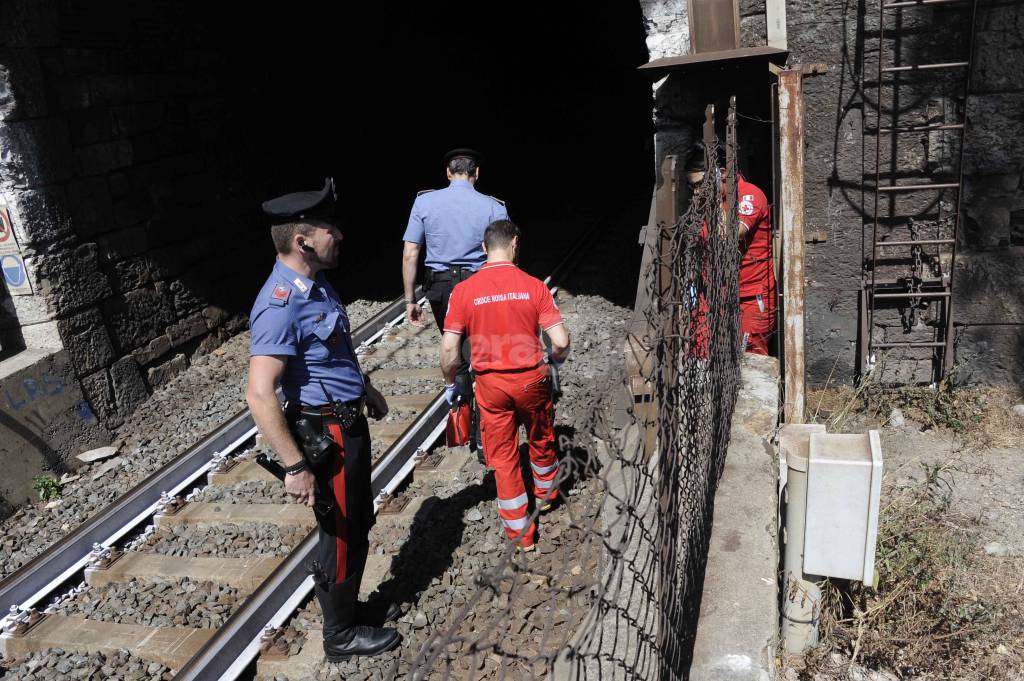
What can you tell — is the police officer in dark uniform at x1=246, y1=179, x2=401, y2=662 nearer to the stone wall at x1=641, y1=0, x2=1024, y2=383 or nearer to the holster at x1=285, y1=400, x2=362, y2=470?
the holster at x1=285, y1=400, x2=362, y2=470

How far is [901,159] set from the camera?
6.62 metres

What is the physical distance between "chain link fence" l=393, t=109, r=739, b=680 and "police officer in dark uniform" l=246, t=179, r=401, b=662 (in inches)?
22.2

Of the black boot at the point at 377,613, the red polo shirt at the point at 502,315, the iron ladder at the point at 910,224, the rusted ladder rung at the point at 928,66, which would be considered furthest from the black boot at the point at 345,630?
the rusted ladder rung at the point at 928,66

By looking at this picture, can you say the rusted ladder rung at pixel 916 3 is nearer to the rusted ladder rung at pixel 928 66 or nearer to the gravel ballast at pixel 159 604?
the rusted ladder rung at pixel 928 66

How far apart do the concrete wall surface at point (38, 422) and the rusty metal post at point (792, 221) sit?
18.3ft

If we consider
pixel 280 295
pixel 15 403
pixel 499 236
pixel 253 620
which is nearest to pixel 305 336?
pixel 280 295

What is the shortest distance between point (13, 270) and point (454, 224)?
147 inches

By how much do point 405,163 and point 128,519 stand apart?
10.0 m

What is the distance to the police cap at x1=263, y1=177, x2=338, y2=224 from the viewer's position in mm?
3562

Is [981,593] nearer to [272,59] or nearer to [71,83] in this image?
[71,83]

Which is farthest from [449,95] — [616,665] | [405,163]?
[616,665]

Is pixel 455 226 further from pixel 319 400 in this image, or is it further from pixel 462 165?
pixel 319 400

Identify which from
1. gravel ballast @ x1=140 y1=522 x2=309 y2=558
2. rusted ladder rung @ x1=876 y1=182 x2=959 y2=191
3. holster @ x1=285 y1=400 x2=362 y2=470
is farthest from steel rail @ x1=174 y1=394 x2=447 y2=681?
rusted ladder rung @ x1=876 y1=182 x2=959 y2=191

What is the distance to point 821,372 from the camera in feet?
23.9
